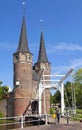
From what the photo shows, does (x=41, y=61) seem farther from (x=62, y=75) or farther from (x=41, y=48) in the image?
(x=62, y=75)

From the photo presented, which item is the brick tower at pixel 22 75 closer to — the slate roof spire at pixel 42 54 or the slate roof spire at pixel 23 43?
the slate roof spire at pixel 23 43

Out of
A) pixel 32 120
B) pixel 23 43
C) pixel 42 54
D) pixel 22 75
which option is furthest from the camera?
pixel 42 54

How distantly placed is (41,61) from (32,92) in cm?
913

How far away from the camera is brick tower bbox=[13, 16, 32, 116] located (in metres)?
56.8

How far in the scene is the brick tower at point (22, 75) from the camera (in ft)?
186

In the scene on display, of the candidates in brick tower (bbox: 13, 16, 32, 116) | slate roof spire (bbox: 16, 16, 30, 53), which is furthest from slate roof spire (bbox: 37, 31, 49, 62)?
slate roof spire (bbox: 16, 16, 30, 53)

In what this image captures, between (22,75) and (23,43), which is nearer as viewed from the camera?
(22,75)

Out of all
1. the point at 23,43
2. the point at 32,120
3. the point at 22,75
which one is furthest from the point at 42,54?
the point at 32,120

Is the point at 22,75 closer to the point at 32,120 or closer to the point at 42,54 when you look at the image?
the point at 42,54

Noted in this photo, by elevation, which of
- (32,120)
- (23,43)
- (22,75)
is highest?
(23,43)

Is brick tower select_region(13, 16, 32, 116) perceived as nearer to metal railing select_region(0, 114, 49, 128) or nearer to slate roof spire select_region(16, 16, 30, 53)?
slate roof spire select_region(16, 16, 30, 53)

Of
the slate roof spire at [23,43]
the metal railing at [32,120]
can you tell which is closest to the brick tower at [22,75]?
the slate roof spire at [23,43]

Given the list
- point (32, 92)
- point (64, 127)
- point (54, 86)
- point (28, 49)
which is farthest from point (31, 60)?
point (64, 127)

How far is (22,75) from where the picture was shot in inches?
2296
